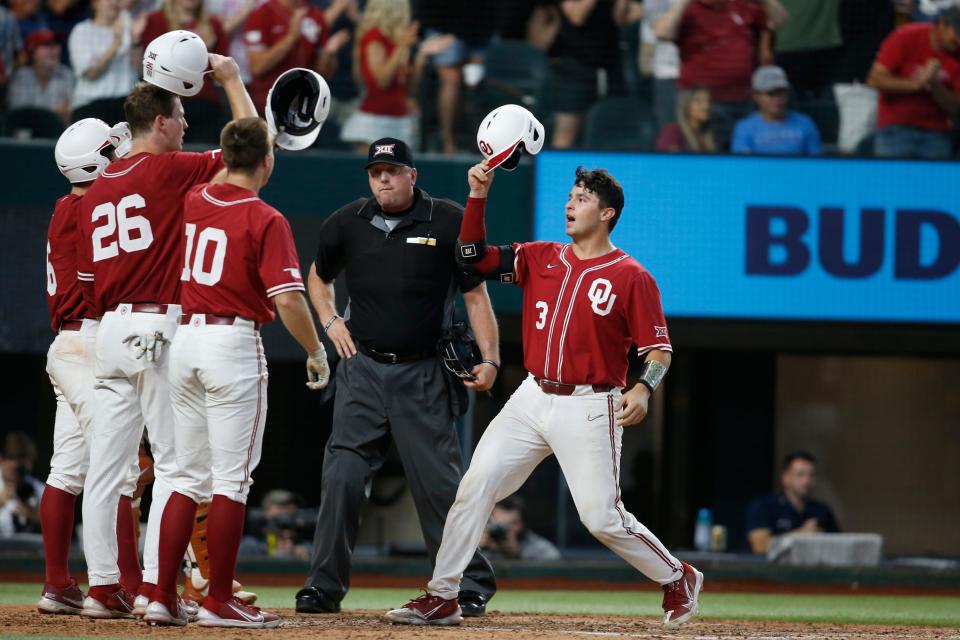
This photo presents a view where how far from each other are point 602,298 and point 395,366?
1.02 metres

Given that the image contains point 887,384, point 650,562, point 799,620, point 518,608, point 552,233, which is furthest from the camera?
point 887,384

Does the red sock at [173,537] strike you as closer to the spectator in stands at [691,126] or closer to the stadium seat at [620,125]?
the stadium seat at [620,125]

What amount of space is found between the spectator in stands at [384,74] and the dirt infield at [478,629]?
530 centimetres

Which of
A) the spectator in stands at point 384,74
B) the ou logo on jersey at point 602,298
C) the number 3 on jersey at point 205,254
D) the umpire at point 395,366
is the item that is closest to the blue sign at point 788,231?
the spectator in stands at point 384,74

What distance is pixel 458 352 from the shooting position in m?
6.20

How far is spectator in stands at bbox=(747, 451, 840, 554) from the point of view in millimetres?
11031

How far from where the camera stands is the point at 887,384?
41.4 ft

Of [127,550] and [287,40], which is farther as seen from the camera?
[287,40]

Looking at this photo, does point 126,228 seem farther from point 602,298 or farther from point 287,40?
point 287,40

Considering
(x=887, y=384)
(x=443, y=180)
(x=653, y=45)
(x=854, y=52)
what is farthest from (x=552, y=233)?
(x=887, y=384)

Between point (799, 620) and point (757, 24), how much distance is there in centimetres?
566

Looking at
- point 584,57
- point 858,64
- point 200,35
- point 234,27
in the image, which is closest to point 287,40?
point 234,27

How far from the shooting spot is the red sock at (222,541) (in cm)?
518

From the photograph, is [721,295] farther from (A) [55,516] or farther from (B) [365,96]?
(A) [55,516]
